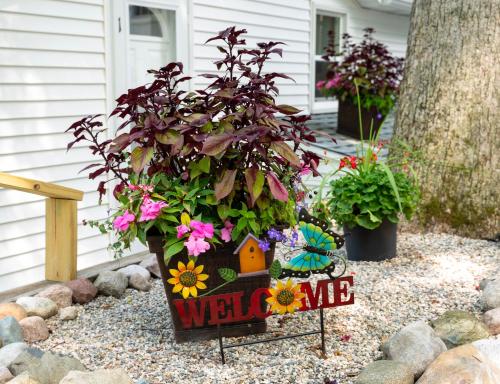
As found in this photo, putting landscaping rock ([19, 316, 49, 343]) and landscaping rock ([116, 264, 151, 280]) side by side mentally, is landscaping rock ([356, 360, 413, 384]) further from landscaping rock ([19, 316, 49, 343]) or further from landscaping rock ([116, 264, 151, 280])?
landscaping rock ([116, 264, 151, 280])

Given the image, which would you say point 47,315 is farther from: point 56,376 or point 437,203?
point 437,203

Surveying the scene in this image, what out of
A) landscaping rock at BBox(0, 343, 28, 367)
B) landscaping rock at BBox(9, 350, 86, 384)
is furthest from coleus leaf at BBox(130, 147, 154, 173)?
landscaping rock at BBox(0, 343, 28, 367)

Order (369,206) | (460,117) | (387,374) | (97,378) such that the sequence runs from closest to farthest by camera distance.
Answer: (97,378), (387,374), (369,206), (460,117)

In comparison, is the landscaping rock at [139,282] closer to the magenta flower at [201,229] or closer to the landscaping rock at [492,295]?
the magenta flower at [201,229]

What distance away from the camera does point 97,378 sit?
2.30 metres

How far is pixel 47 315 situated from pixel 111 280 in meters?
0.46

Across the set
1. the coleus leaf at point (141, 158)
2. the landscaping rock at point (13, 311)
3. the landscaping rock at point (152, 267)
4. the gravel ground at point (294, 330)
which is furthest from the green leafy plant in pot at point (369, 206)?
the landscaping rock at point (13, 311)

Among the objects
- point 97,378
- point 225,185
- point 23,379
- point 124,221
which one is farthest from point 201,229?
point 23,379

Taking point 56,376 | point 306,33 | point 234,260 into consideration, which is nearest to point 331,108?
point 306,33

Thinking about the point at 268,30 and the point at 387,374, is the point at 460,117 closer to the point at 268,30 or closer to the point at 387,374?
the point at 387,374

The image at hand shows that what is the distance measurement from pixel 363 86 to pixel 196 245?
541 centimetres

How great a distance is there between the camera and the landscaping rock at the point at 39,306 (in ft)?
10.8

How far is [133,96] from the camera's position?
2.75m

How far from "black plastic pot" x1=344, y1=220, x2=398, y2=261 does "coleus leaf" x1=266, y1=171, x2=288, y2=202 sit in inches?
58.9
